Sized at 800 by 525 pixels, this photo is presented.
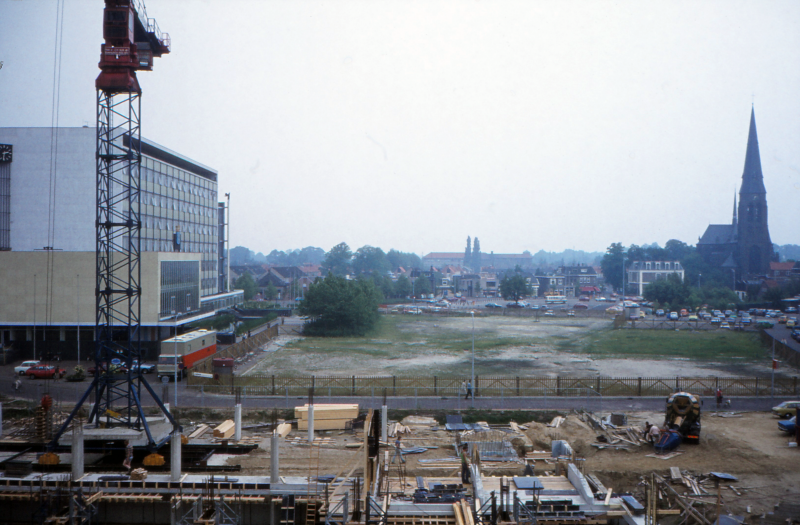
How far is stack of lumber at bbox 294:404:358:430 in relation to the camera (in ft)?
78.0

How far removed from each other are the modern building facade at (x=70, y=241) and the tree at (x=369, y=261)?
101242mm

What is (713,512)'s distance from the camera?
15.3 metres

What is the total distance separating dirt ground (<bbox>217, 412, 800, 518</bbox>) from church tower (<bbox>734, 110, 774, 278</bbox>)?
7798 cm

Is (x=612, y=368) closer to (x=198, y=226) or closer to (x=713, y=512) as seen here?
(x=713, y=512)

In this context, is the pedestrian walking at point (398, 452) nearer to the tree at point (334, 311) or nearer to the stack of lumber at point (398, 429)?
the stack of lumber at point (398, 429)

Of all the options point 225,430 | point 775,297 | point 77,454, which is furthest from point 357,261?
point 77,454

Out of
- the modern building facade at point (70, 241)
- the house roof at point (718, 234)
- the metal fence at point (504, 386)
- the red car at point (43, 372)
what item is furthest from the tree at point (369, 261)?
the metal fence at point (504, 386)

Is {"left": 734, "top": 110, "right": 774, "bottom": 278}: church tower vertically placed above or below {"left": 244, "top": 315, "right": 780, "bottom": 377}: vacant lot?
above

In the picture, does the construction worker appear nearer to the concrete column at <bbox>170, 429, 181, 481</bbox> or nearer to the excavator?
the excavator

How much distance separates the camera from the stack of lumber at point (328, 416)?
23.8m

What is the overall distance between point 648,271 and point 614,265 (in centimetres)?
1031

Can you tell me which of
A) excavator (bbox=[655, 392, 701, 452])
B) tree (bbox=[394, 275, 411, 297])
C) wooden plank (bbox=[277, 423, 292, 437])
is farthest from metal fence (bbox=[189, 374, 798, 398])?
tree (bbox=[394, 275, 411, 297])

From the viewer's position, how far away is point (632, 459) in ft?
65.5

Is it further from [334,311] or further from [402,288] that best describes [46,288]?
[402,288]
